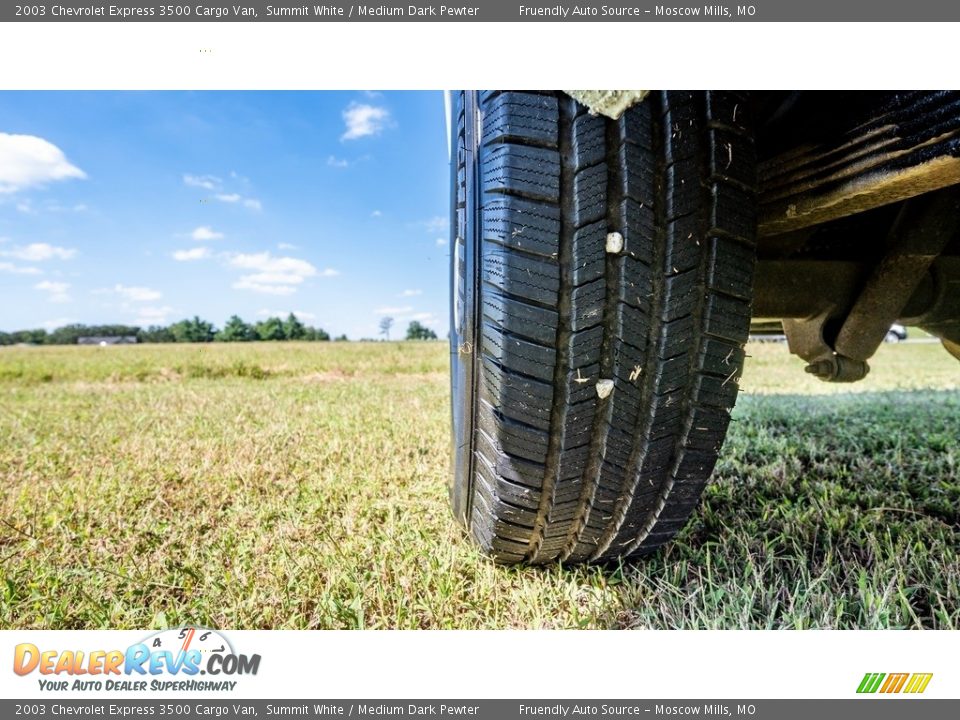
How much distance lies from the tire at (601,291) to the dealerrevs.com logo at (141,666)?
508 mm

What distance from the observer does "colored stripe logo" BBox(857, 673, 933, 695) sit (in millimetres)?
795

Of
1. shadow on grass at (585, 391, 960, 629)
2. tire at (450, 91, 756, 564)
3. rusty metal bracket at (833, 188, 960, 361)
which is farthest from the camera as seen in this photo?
rusty metal bracket at (833, 188, 960, 361)

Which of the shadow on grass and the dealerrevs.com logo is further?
the shadow on grass

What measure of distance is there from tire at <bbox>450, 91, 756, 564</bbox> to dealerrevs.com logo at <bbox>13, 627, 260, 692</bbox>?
1.67 ft

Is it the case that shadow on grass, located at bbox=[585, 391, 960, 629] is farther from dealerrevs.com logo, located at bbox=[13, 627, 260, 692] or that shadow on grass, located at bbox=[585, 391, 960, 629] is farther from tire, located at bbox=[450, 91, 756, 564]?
dealerrevs.com logo, located at bbox=[13, 627, 260, 692]

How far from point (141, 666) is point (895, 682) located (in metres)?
1.20

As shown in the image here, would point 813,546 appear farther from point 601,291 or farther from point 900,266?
point 601,291

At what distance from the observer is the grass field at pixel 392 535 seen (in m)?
0.97

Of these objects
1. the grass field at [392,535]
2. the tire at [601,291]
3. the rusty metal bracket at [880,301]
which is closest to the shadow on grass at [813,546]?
the grass field at [392,535]

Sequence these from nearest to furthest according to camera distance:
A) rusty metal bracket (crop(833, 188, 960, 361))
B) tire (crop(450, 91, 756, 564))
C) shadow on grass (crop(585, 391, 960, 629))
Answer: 1. tire (crop(450, 91, 756, 564))
2. shadow on grass (crop(585, 391, 960, 629))
3. rusty metal bracket (crop(833, 188, 960, 361))

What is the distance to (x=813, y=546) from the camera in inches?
44.7

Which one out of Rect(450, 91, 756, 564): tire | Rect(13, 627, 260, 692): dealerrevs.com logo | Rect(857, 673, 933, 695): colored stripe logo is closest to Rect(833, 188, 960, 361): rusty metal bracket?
Rect(450, 91, 756, 564): tire

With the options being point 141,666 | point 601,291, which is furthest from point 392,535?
point 601,291
